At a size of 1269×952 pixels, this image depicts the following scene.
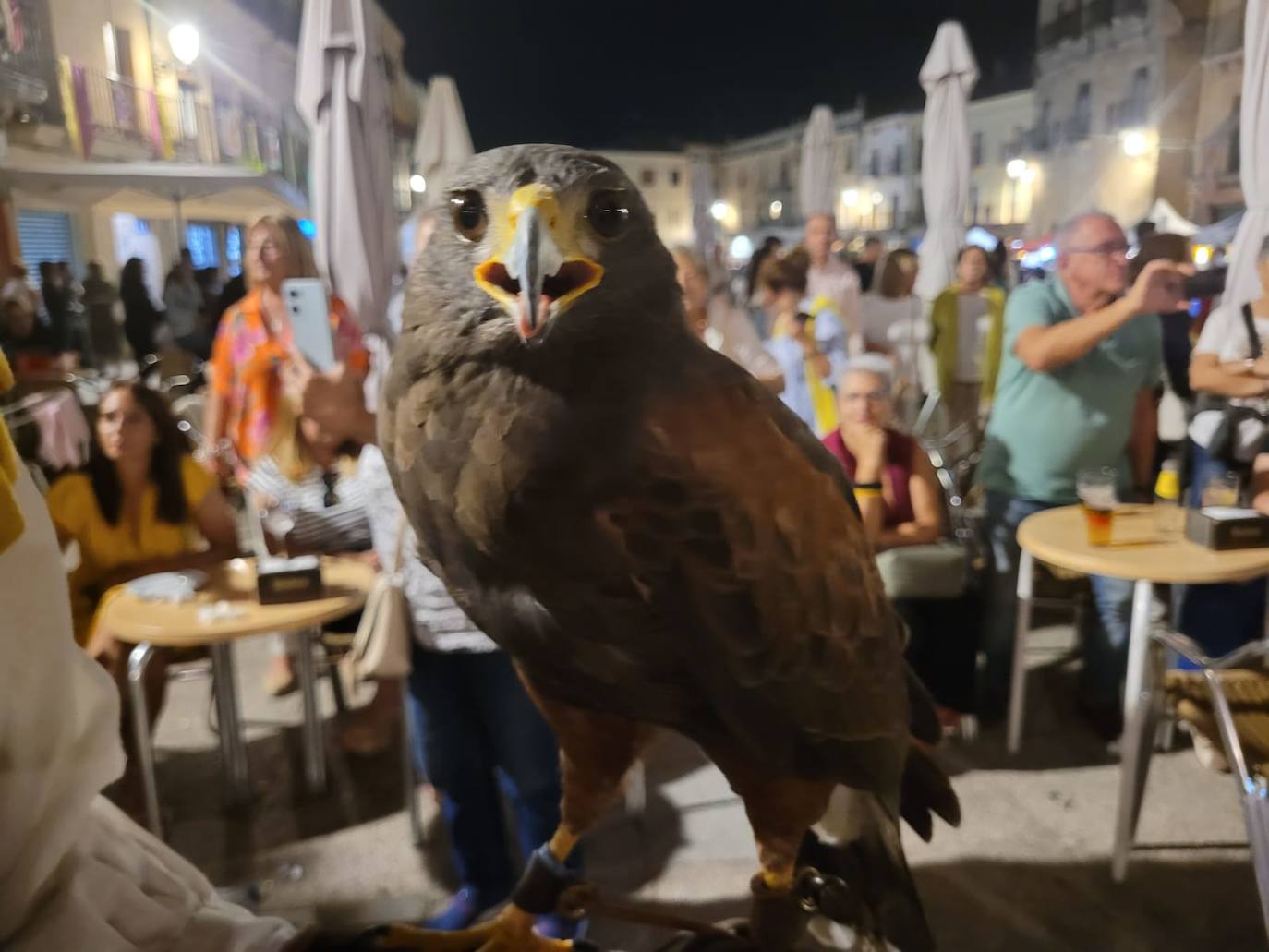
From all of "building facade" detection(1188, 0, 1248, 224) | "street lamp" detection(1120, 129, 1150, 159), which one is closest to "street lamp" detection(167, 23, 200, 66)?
"building facade" detection(1188, 0, 1248, 224)

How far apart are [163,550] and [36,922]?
113cm

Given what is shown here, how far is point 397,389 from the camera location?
1.87ft

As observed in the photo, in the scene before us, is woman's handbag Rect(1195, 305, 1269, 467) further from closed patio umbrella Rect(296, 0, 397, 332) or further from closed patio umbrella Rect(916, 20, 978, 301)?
closed patio umbrella Rect(296, 0, 397, 332)

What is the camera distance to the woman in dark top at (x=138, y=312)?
1.25 metres

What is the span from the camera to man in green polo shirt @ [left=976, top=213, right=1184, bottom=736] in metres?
1.80

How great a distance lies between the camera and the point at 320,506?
1.25 m

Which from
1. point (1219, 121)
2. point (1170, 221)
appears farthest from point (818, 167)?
point (1219, 121)

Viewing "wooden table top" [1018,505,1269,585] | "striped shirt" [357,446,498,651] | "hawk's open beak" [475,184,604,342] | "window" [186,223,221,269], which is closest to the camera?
"hawk's open beak" [475,184,604,342]

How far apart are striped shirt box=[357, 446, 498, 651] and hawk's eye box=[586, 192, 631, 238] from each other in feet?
2.01

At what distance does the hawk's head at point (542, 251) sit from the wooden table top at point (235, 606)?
1.00 meters

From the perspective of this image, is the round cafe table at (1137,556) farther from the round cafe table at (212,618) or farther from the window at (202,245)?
the window at (202,245)

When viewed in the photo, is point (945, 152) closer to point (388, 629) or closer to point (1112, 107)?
point (1112, 107)

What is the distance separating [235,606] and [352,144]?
0.98 m

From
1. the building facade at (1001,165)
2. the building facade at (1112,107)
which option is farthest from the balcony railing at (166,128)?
the building facade at (1112,107)
